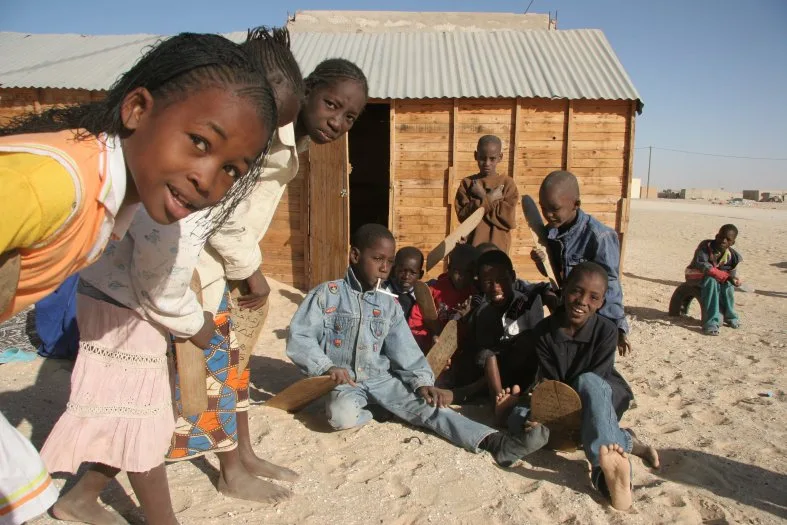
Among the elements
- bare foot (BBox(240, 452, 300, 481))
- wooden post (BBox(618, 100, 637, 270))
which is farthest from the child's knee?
wooden post (BBox(618, 100, 637, 270))

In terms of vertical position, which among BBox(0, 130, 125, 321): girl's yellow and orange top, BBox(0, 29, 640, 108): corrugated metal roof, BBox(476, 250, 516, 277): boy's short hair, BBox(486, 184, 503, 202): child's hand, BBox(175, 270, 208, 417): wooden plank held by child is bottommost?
BBox(175, 270, 208, 417): wooden plank held by child

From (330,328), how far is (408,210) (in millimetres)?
4564

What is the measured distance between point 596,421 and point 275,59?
227cm

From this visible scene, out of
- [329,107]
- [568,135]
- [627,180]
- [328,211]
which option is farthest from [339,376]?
[627,180]

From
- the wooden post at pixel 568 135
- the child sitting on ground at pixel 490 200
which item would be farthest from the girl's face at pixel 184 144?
the wooden post at pixel 568 135

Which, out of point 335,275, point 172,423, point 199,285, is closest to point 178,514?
point 172,423

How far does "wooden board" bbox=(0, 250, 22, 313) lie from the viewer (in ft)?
3.60

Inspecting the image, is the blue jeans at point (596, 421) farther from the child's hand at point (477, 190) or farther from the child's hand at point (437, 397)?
the child's hand at point (477, 190)

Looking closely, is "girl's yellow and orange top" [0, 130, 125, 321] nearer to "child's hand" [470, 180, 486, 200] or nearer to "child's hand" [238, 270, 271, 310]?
"child's hand" [238, 270, 271, 310]

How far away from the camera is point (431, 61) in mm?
8625

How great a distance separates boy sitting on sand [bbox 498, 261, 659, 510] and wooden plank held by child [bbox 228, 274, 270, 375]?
4.95ft

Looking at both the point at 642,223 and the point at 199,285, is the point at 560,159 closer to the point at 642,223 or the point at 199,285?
the point at 199,285

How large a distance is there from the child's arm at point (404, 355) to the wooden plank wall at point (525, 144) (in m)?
4.39

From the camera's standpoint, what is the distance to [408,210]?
8.02m
